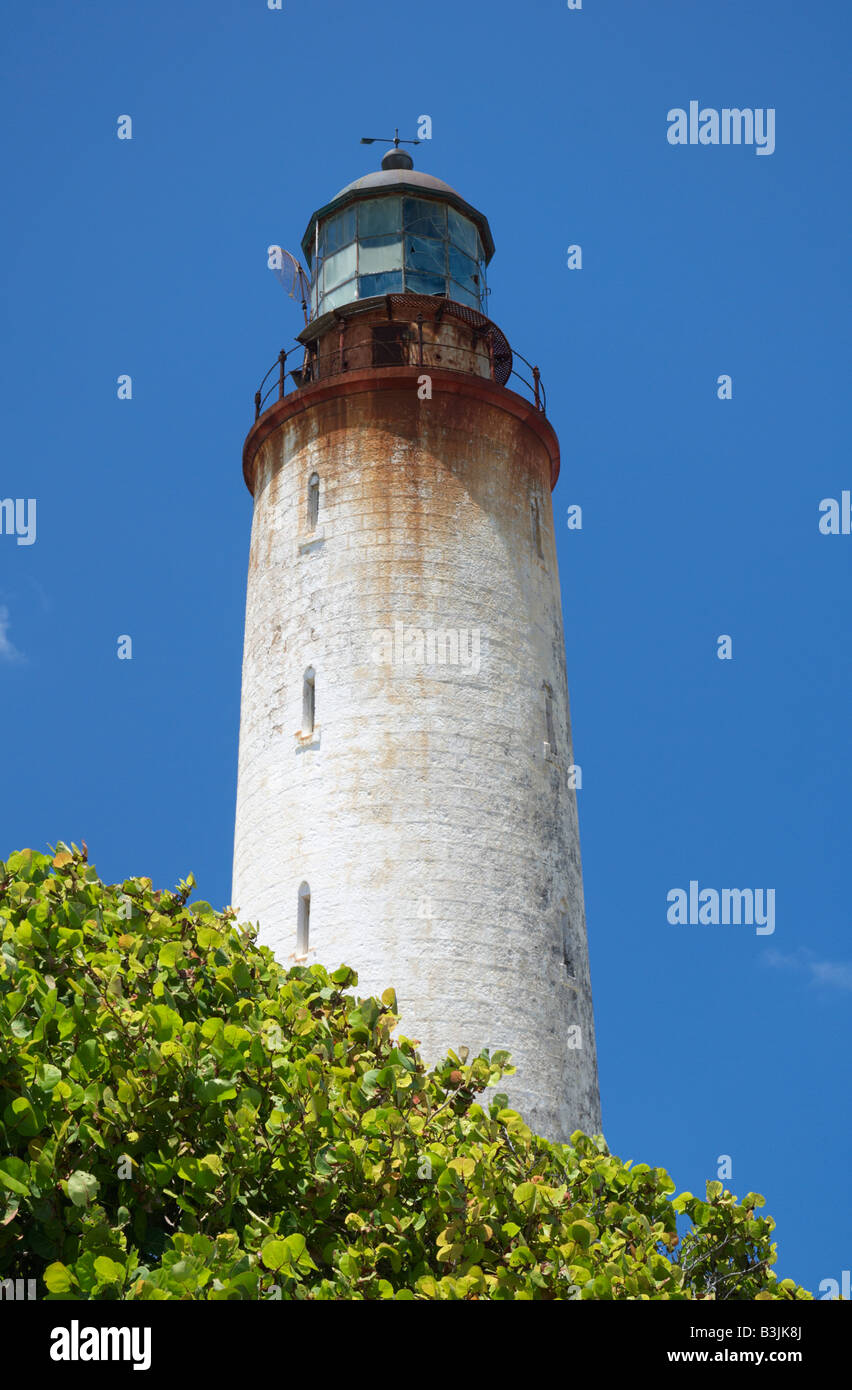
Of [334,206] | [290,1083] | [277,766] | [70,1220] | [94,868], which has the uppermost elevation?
[334,206]

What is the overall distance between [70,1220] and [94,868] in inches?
198

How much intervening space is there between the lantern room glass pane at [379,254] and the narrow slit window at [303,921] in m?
14.1

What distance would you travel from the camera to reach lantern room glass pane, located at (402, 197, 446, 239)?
35.2m

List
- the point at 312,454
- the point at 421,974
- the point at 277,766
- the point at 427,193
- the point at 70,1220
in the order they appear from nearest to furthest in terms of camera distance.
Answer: the point at 70,1220
the point at 421,974
the point at 277,766
the point at 312,454
the point at 427,193

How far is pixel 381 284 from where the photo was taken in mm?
34531

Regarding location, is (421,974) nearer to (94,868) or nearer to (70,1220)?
(94,868)

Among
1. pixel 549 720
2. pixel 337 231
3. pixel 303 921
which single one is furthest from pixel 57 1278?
pixel 337 231

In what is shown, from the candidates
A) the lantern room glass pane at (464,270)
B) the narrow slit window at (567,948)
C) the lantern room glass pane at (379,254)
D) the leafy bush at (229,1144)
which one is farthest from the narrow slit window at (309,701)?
the leafy bush at (229,1144)

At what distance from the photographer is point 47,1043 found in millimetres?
13430

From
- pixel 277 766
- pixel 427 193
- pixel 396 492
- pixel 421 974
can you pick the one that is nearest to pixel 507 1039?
pixel 421 974

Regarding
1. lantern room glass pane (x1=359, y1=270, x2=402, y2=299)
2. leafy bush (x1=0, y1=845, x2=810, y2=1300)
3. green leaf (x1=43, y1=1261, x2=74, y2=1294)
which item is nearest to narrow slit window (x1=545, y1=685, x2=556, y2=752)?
lantern room glass pane (x1=359, y1=270, x2=402, y2=299)

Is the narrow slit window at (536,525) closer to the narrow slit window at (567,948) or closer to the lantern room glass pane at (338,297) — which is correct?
the lantern room glass pane at (338,297)

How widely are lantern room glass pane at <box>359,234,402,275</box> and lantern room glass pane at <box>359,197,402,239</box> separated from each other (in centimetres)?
18

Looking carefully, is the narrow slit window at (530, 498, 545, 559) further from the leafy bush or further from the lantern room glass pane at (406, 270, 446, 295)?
the leafy bush
